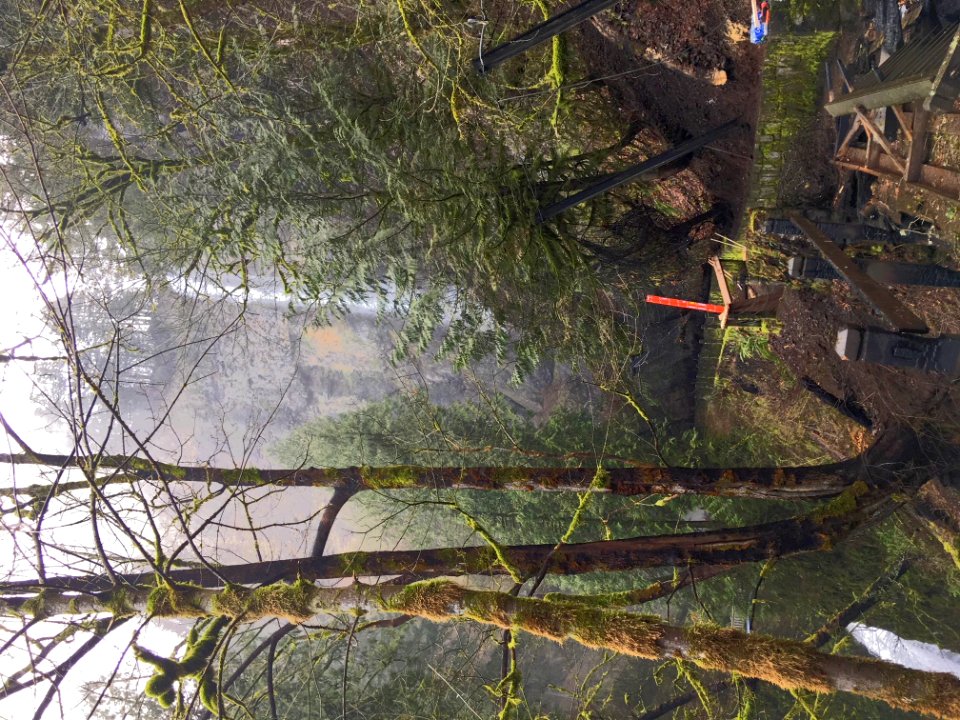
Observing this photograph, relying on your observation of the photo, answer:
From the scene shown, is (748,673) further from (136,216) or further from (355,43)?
(136,216)

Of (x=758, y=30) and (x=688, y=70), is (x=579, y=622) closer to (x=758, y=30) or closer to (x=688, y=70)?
(x=758, y=30)

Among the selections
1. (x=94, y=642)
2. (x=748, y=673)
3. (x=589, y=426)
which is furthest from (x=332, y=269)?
(x=589, y=426)

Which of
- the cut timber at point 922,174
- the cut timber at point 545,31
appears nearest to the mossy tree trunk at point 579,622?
the cut timber at point 922,174

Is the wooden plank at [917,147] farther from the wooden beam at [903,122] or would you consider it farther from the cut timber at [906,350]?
the cut timber at [906,350]

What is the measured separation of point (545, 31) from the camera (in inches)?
162

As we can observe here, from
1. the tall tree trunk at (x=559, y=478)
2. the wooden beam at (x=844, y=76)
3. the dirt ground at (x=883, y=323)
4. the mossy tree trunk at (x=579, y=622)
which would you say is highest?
the wooden beam at (x=844, y=76)

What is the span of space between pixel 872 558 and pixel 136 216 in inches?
331

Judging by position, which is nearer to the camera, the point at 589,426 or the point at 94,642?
the point at 94,642

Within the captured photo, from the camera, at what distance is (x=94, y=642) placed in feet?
12.1

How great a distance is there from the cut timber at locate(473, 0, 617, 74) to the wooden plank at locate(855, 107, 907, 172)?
1.76 metres

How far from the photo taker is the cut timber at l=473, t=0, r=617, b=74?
3.96 metres

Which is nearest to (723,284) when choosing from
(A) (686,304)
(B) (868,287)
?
(A) (686,304)

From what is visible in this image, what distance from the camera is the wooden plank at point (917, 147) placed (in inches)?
155

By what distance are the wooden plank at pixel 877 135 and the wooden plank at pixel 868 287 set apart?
703 mm
